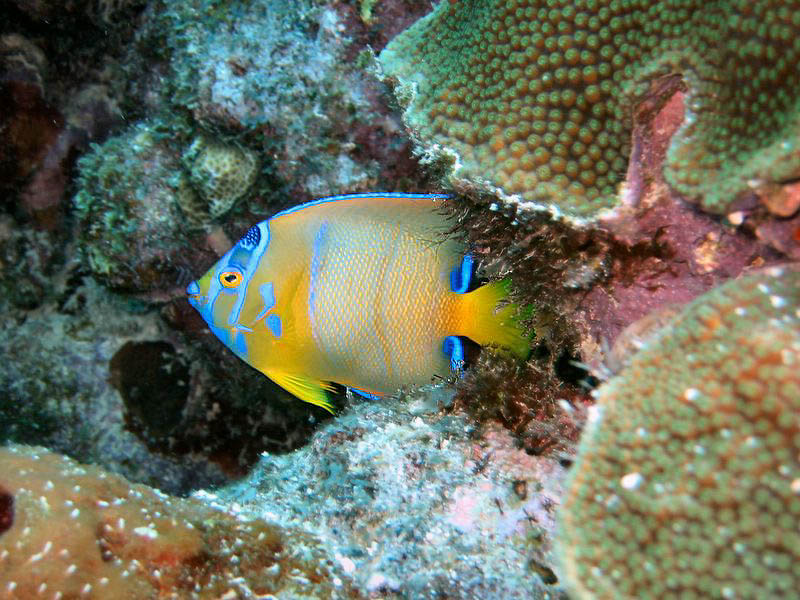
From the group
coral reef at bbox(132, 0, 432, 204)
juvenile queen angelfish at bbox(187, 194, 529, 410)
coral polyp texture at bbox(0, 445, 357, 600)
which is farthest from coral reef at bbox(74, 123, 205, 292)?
coral polyp texture at bbox(0, 445, 357, 600)

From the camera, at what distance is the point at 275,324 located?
291 centimetres

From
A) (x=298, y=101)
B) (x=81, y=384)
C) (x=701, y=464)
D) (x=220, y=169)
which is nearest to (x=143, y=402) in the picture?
(x=81, y=384)

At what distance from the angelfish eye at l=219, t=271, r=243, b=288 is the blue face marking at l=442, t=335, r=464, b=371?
1.18m

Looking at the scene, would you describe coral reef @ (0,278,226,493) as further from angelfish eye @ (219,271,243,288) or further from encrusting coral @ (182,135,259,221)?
angelfish eye @ (219,271,243,288)

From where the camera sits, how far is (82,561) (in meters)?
1.69

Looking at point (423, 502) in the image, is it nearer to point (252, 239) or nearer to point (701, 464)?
point (701, 464)

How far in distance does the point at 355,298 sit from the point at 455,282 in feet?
1.76

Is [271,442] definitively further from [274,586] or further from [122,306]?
[274,586]

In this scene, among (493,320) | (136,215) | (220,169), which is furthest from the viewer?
(136,215)

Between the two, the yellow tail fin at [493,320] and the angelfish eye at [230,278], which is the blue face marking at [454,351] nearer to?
the yellow tail fin at [493,320]

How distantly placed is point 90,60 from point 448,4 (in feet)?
11.8

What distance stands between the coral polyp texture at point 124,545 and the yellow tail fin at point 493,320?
114 centimetres

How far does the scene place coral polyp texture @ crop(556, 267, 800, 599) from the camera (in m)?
0.96

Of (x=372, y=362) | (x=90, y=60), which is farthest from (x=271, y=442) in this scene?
(x=90, y=60)
